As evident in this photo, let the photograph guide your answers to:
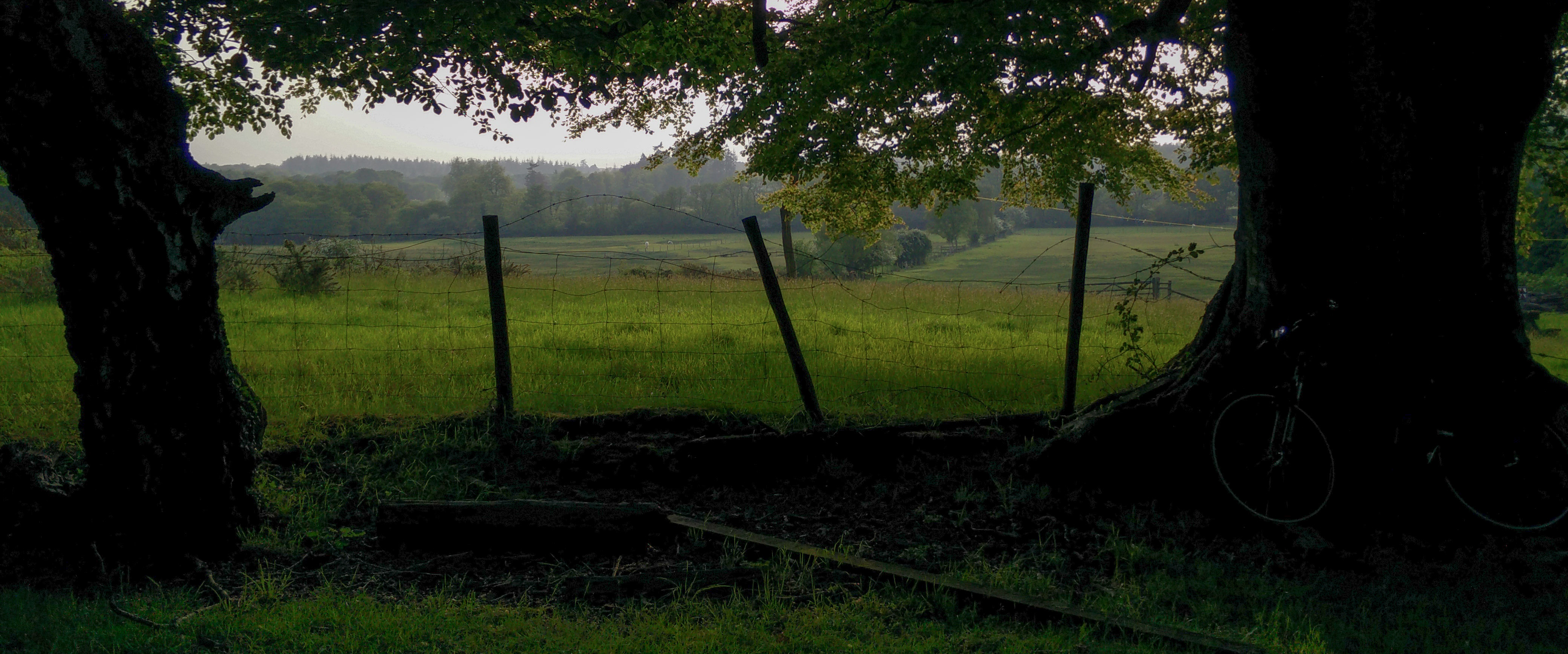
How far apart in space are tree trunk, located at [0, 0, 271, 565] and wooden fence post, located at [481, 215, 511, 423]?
7.23 feet

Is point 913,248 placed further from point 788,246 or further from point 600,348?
point 600,348

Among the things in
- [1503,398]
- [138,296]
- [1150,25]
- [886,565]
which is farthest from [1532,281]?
[138,296]

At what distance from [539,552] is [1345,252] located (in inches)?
200

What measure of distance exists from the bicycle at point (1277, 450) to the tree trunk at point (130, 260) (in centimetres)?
576

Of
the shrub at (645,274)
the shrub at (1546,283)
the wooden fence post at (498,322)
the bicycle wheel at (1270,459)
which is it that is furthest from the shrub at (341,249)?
the shrub at (1546,283)

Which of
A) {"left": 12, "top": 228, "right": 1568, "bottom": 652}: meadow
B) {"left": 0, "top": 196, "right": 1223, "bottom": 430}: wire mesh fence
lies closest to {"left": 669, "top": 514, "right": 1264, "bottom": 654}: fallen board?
{"left": 12, "top": 228, "right": 1568, "bottom": 652}: meadow

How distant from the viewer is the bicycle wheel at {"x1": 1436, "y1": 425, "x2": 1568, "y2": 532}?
188 inches

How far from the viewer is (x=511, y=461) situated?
627cm

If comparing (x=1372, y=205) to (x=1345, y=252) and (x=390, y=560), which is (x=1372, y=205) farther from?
(x=390, y=560)

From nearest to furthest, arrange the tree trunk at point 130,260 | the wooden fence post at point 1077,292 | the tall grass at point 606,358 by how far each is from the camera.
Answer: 1. the tree trunk at point 130,260
2. the wooden fence post at point 1077,292
3. the tall grass at point 606,358

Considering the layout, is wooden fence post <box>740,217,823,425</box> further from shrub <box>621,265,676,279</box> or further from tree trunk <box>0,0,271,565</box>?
shrub <box>621,265,676,279</box>

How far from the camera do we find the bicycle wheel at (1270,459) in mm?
5078

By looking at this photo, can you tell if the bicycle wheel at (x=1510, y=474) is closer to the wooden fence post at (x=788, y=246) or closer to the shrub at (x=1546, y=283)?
the wooden fence post at (x=788, y=246)

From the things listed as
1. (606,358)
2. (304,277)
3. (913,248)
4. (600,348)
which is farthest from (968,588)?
(913,248)
